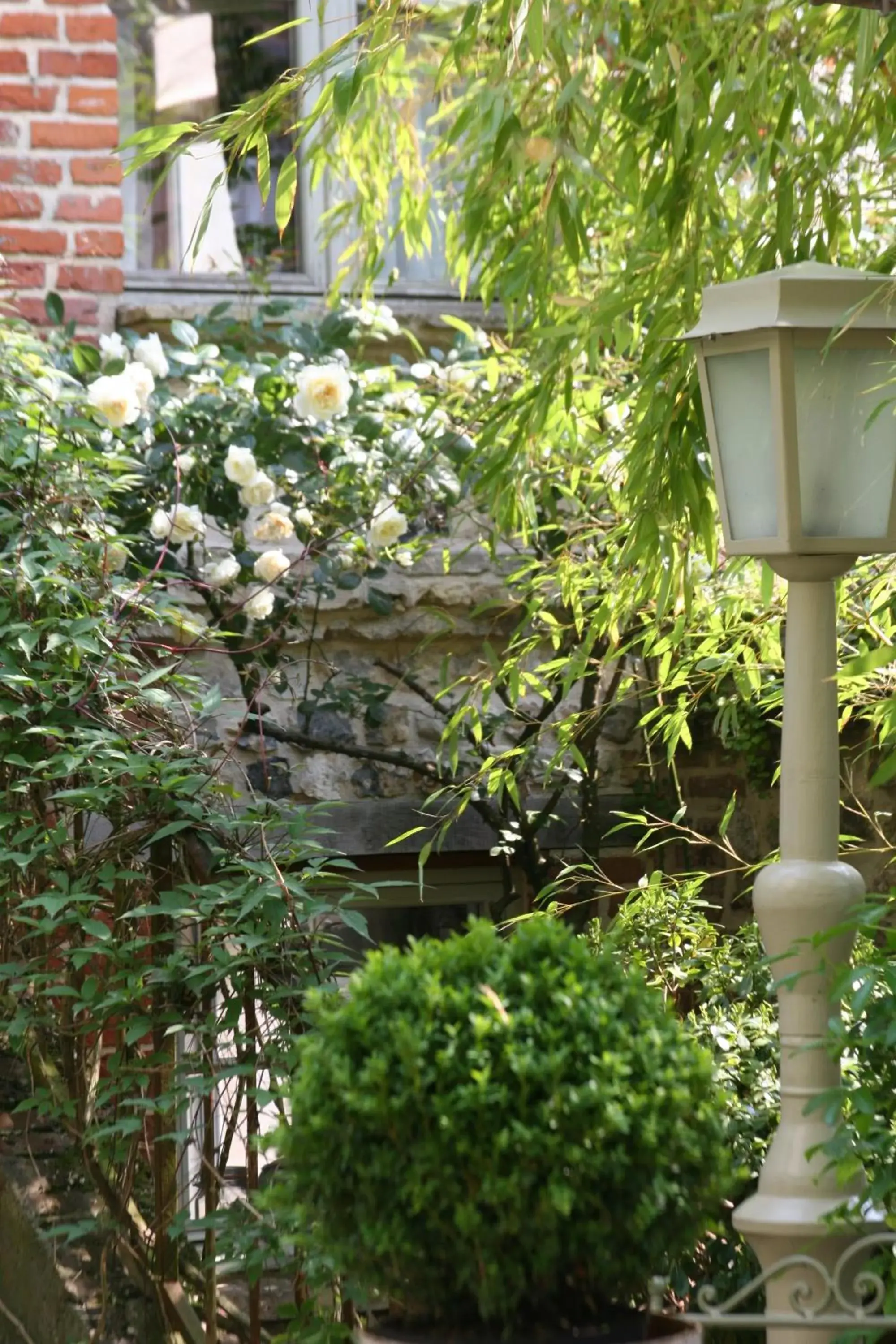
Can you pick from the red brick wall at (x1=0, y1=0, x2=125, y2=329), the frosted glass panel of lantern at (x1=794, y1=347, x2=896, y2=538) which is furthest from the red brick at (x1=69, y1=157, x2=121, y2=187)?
the frosted glass panel of lantern at (x1=794, y1=347, x2=896, y2=538)

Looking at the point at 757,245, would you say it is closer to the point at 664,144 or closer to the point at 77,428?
the point at 664,144

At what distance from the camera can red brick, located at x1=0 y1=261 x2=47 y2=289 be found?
191 inches

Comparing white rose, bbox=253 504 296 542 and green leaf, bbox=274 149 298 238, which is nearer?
green leaf, bbox=274 149 298 238

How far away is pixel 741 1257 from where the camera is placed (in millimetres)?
2807

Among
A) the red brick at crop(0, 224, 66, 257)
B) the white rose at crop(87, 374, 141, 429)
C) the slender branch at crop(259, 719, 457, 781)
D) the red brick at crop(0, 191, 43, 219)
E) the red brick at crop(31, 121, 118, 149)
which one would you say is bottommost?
the slender branch at crop(259, 719, 457, 781)

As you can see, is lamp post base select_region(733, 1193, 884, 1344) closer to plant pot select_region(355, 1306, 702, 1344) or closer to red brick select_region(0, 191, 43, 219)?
plant pot select_region(355, 1306, 702, 1344)

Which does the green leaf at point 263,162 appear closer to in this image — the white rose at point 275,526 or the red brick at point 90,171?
the white rose at point 275,526

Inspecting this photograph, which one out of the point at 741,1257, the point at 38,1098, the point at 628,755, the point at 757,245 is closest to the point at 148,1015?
the point at 38,1098

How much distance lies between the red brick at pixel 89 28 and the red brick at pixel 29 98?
0.15 metres

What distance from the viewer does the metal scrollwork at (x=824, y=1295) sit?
6.19ft

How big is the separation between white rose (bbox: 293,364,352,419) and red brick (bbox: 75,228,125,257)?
3.08 feet

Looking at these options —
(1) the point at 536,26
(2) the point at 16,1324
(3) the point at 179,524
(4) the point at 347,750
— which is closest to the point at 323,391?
(3) the point at 179,524

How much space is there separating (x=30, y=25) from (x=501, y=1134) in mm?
4134

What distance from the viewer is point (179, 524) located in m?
4.19
